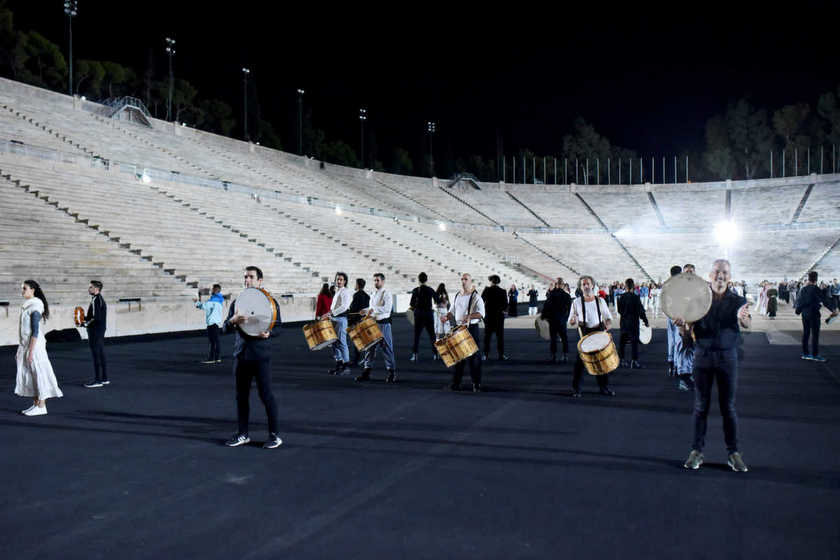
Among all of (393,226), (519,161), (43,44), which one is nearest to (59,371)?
(393,226)

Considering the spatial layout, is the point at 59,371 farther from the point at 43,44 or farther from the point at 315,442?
the point at 43,44

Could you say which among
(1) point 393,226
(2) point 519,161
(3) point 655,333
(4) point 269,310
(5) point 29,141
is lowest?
(3) point 655,333

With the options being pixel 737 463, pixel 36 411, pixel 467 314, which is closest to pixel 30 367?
pixel 36 411

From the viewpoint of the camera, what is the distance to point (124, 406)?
28.0ft

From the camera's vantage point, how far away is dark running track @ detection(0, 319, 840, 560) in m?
3.93

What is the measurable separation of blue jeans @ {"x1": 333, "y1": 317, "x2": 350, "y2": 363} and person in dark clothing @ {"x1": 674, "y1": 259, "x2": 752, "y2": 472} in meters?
7.15

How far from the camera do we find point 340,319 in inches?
469

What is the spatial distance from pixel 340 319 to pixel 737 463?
771cm

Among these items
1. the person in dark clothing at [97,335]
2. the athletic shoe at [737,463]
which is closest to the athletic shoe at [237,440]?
the athletic shoe at [737,463]

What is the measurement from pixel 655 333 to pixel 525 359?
27.4 ft

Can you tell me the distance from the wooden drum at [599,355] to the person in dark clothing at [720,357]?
301cm

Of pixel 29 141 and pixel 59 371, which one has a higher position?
pixel 29 141

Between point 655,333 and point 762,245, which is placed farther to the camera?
point 762,245

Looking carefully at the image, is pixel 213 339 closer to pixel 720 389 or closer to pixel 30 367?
pixel 30 367
